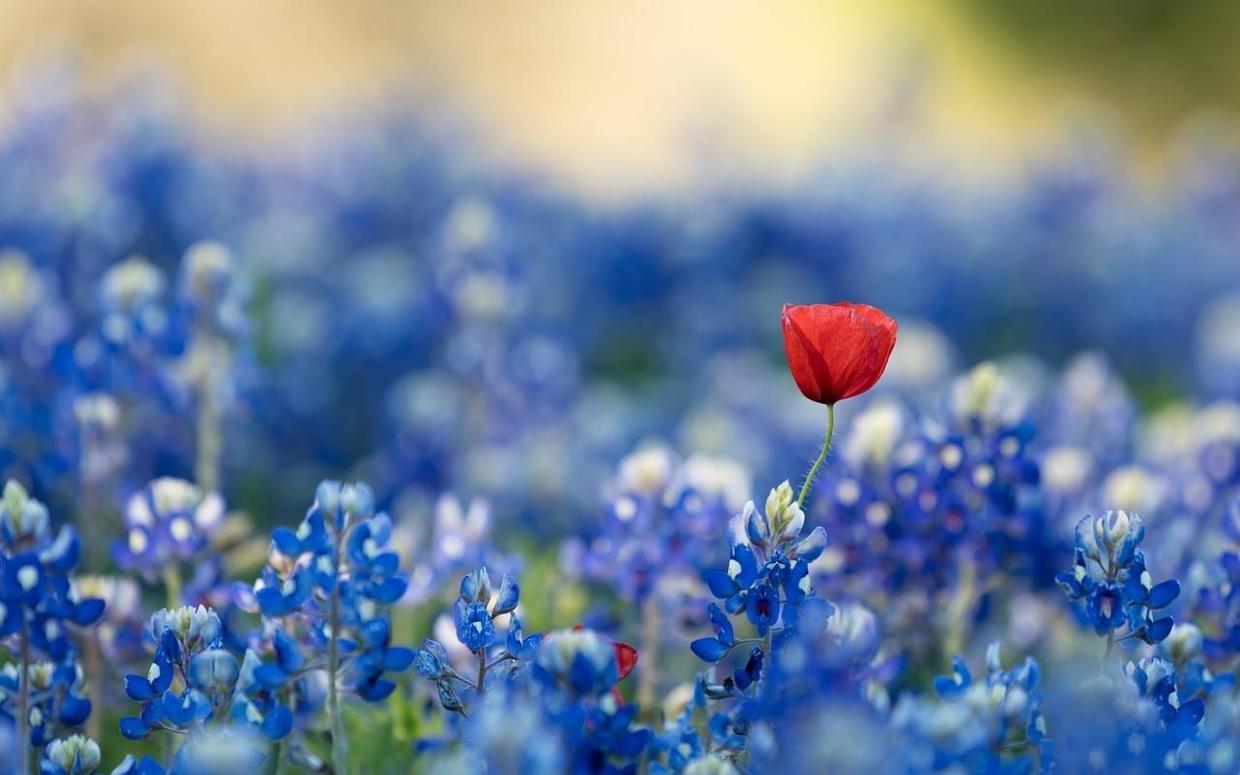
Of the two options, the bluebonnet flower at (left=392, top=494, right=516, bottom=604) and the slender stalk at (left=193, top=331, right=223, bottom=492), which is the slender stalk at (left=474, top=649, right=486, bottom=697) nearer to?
the bluebonnet flower at (left=392, top=494, right=516, bottom=604)

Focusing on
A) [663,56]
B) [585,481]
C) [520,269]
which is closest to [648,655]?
[585,481]

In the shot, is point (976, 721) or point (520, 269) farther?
point (520, 269)

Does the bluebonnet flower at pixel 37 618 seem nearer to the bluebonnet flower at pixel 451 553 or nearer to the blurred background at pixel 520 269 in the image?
the bluebonnet flower at pixel 451 553

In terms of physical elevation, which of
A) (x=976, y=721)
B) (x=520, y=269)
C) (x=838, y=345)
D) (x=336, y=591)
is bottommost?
(x=976, y=721)

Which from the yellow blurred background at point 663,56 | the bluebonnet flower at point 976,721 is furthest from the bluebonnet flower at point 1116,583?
the yellow blurred background at point 663,56

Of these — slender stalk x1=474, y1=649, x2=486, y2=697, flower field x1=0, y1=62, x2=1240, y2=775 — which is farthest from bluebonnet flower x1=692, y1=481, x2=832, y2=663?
Result: slender stalk x1=474, y1=649, x2=486, y2=697

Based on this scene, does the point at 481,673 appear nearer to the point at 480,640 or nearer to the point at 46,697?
the point at 480,640

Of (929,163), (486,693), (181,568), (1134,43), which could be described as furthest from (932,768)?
(1134,43)
